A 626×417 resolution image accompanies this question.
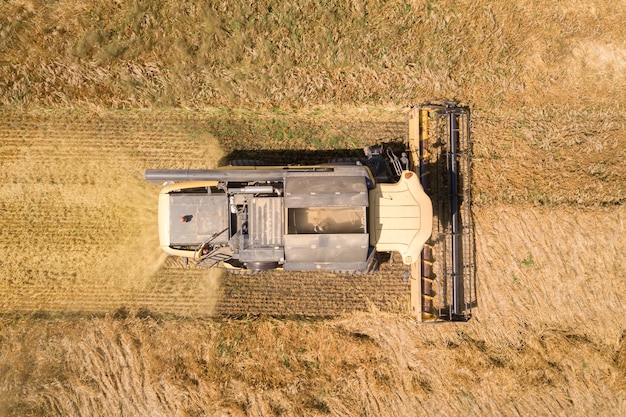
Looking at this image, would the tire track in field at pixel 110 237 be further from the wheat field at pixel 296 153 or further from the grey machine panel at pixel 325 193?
the grey machine panel at pixel 325 193

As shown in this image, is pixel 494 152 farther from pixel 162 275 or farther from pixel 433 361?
pixel 162 275

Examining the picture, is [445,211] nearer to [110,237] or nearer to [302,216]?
[302,216]

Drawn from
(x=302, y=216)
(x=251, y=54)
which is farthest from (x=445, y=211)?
(x=251, y=54)

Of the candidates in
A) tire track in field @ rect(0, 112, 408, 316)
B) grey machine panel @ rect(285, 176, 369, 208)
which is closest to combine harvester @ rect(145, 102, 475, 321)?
grey machine panel @ rect(285, 176, 369, 208)

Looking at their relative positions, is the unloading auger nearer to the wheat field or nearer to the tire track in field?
the wheat field

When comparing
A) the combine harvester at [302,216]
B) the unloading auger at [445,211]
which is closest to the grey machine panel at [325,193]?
the combine harvester at [302,216]

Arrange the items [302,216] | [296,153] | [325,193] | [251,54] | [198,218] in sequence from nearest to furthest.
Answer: [325,193]
[302,216]
[198,218]
[251,54]
[296,153]

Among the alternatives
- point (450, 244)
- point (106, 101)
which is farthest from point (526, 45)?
point (106, 101)
